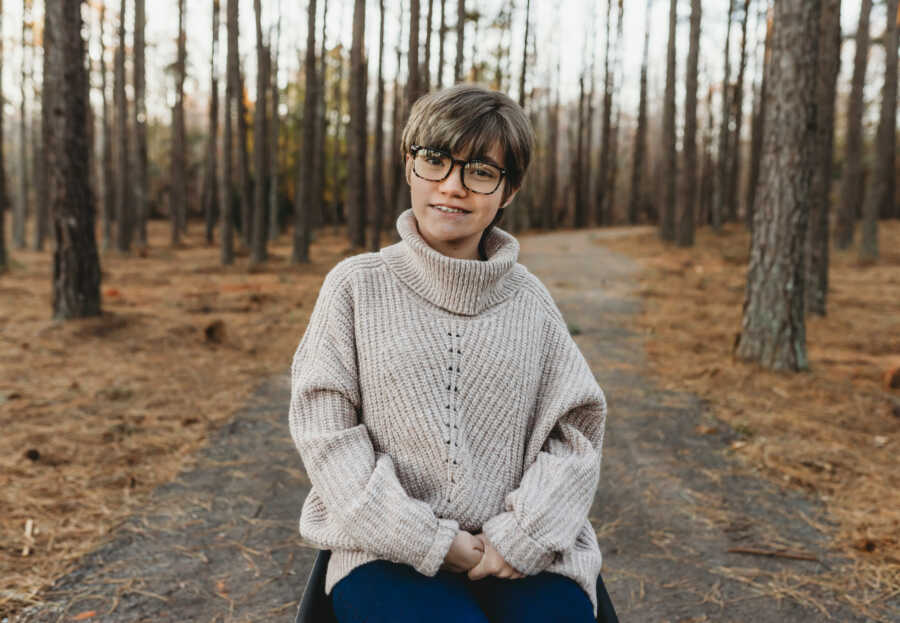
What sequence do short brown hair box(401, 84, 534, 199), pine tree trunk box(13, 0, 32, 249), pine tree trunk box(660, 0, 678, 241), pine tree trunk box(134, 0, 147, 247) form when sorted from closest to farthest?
short brown hair box(401, 84, 534, 199), pine tree trunk box(134, 0, 147, 247), pine tree trunk box(660, 0, 678, 241), pine tree trunk box(13, 0, 32, 249)

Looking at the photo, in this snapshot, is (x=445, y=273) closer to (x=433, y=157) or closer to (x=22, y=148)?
(x=433, y=157)

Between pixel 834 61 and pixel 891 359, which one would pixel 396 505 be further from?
pixel 834 61

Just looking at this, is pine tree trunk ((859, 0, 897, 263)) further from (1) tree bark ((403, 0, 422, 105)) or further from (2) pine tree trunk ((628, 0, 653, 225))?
(2) pine tree trunk ((628, 0, 653, 225))

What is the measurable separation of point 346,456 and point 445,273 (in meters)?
0.50

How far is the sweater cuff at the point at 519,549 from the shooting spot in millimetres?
1476

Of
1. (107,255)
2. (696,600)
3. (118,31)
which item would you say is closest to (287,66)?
(118,31)

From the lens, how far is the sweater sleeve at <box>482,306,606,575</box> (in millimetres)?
1492

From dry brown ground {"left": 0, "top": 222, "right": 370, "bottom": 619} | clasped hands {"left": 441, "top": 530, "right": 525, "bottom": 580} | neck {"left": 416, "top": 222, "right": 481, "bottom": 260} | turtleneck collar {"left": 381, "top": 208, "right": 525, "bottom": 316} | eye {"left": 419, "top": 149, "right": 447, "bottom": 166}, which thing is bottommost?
dry brown ground {"left": 0, "top": 222, "right": 370, "bottom": 619}

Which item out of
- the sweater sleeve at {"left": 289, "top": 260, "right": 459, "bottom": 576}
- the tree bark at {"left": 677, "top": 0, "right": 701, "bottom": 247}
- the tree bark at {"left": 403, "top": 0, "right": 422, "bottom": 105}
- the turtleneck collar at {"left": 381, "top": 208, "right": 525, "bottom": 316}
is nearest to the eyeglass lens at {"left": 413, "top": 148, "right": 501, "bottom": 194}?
the turtleneck collar at {"left": 381, "top": 208, "right": 525, "bottom": 316}

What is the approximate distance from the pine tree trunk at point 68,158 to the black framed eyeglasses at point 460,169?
6.26 m

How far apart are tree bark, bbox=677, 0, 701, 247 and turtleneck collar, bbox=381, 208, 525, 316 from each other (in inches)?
623

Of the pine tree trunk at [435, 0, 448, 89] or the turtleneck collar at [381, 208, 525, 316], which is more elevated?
the pine tree trunk at [435, 0, 448, 89]

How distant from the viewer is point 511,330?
68.3 inches

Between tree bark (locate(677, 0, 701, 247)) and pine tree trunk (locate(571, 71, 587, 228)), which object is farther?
pine tree trunk (locate(571, 71, 587, 228))
